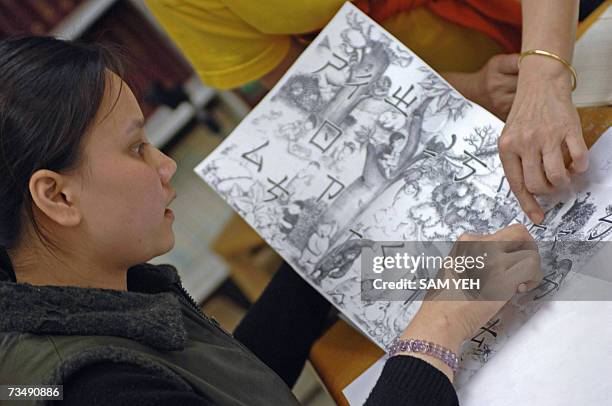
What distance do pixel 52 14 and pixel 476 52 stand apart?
1116 mm

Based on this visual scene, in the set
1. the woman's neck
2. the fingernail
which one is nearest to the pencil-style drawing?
the fingernail

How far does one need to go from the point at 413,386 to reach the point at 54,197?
37 centimetres

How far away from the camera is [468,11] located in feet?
2.84

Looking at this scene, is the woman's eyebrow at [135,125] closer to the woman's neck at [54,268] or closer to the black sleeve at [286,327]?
the woman's neck at [54,268]

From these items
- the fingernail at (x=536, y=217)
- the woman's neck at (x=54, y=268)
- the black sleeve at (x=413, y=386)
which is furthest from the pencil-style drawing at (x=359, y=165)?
the woman's neck at (x=54, y=268)

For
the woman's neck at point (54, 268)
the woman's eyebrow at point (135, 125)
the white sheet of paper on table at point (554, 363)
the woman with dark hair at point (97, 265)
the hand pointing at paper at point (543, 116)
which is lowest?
the woman's neck at point (54, 268)

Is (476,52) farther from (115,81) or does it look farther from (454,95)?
(115,81)

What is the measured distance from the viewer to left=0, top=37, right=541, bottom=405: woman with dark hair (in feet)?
1.78

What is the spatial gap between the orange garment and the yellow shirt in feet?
0.04

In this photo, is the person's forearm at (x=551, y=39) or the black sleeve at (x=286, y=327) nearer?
the person's forearm at (x=551, y=39)

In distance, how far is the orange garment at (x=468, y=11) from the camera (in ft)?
2.78

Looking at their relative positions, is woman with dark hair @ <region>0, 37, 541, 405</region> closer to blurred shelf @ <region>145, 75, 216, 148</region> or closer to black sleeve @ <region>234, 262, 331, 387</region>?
black sleeve @ <region>234, 262, 331, 387</region>

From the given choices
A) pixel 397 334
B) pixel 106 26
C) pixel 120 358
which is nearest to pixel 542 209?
pixel 397 334

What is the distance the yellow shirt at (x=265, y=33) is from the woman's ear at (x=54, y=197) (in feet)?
1.18
